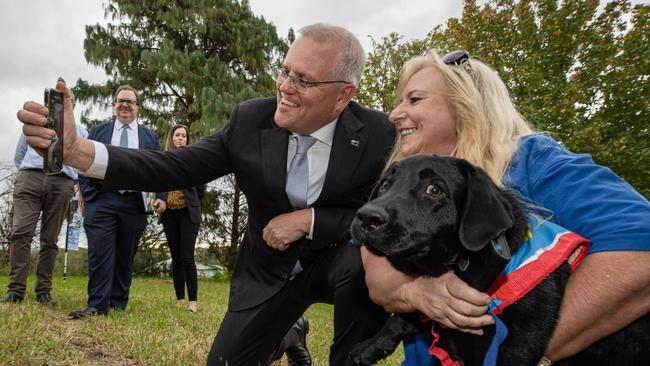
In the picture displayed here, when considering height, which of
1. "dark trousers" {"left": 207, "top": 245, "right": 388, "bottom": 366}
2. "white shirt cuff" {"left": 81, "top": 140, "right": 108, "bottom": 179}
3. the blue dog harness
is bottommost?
"dark trousers" {"left": 207, "top": 245, "right": 388, "bottom": 366}

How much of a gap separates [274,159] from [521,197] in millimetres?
1689

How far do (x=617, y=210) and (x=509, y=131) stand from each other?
0.85m

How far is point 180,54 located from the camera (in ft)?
76.2

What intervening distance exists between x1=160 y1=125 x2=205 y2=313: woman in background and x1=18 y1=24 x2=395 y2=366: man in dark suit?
11.6ft

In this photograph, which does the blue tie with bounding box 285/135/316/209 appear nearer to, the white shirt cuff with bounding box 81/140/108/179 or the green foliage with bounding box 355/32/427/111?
the white shirt cuff with bounding box 81/140/108/179

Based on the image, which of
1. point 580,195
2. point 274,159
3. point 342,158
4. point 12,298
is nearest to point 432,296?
point 580,195

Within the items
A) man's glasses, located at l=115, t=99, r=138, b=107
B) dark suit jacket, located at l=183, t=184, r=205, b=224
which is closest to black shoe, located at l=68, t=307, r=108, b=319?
dark suit jacket, located at l=183, t=184, r=205, b=224

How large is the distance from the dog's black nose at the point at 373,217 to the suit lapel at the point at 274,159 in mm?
1431

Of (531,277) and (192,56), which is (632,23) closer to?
(192,56)

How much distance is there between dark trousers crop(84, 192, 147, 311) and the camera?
19.8 ft

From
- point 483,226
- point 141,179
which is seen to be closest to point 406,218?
point 483,226

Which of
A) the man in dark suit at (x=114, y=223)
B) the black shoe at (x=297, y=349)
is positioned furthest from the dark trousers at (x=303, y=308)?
the man in dark suit at (x=114, y=223)

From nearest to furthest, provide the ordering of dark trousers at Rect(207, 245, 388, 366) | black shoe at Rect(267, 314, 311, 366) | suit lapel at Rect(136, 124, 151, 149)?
dark trousers at Rect(207, 245, 388, 366), black shoe at Rect(267, 314, 311, 366), suit lapel at Rect(136, 124, 151, 149)

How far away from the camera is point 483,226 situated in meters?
2.19
